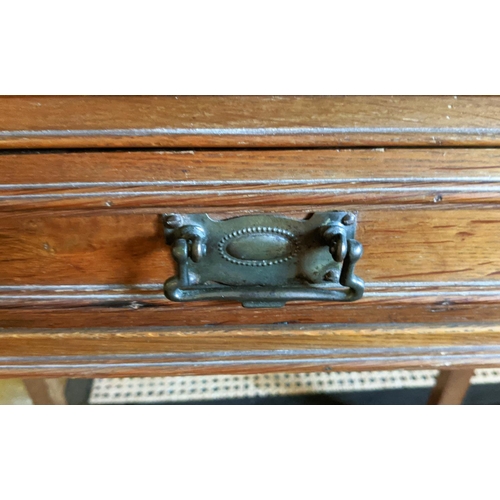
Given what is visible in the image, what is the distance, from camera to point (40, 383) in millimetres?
712

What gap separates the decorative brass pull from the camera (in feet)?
1.26

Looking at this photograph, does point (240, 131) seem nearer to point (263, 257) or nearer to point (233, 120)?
point (233, 120)

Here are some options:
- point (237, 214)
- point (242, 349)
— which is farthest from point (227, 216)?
point (242, 349)

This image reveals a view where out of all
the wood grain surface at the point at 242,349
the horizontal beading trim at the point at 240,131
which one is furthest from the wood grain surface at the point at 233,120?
the wood grain surface at the point at 242,349

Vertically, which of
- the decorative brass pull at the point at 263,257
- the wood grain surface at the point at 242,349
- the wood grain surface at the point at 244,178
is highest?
the wood grain surface at the point at 244,178

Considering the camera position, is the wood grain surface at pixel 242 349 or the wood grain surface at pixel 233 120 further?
the wood grain surface at pixel 242 349

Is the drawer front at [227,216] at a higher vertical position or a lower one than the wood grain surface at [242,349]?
higher

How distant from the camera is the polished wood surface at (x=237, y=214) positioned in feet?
1.12

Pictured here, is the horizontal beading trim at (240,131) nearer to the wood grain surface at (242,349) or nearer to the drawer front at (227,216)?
the drawer front at (227,216)

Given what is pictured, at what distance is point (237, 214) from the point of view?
39 centimetres

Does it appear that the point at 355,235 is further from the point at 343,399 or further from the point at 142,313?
the point at 343,399

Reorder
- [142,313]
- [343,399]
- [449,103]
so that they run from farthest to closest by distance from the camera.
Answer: [343,399] → [142,313] → [449,103]

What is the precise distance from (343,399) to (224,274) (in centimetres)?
57

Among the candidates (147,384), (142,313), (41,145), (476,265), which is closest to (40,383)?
(147,384)
